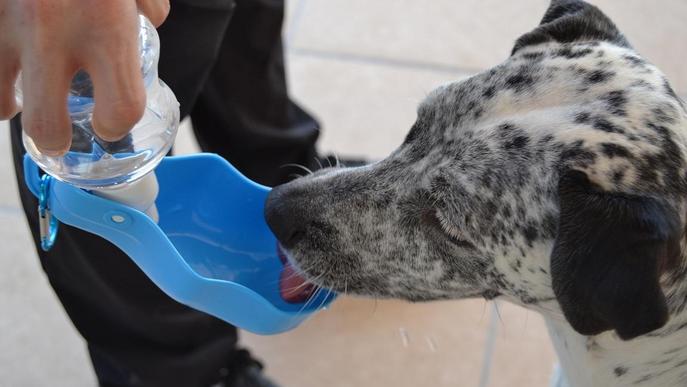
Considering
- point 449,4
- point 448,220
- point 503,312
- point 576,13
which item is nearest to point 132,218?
point 448,220

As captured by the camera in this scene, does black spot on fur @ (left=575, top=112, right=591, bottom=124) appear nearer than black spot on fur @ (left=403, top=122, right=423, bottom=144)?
Yes

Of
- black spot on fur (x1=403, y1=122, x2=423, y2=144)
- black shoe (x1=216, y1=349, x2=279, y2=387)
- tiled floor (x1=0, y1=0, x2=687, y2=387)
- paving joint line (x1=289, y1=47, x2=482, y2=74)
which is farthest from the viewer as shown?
paving joint line (x1=289, y1=47, x2=482, y2=74)

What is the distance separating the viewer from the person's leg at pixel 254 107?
5.98ft

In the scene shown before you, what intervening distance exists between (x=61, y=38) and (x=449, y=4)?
238 cm

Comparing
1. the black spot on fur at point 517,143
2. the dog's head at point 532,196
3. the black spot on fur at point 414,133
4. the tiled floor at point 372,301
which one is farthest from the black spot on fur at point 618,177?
the tiled floor at point 372,301

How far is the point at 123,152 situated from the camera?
1.16 meters

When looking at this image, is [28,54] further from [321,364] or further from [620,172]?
[321,364]

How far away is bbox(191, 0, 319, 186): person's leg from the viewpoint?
5.98 feet

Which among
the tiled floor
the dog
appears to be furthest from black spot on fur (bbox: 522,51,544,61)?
the tiled floor

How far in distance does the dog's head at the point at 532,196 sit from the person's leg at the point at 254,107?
1.67ft

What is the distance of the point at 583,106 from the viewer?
1149 millimetres

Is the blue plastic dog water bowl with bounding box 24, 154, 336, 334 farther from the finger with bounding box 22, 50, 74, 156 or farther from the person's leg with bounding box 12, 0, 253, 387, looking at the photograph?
the finger with bounding box 22, 50, 74, 156

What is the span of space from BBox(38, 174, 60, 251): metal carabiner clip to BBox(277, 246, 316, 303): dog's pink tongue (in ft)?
1.32

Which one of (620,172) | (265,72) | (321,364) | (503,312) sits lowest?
(321,364)
